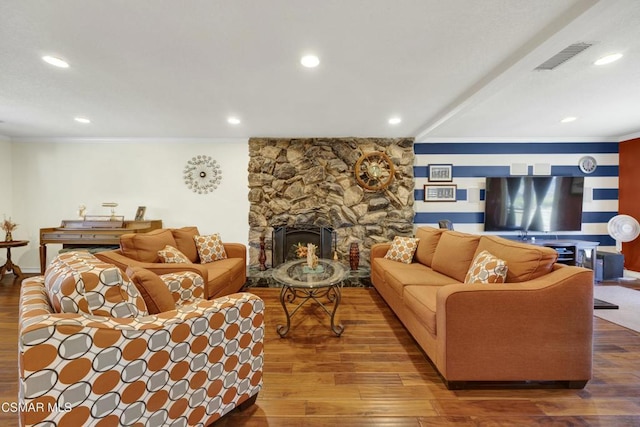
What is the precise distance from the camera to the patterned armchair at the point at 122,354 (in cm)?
88

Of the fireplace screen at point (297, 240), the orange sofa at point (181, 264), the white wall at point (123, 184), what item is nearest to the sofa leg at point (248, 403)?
the orange sofa at point (181, 264)

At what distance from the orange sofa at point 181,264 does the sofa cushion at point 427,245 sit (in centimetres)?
237

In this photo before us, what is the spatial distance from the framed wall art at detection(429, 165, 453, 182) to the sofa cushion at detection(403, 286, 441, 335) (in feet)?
9.00

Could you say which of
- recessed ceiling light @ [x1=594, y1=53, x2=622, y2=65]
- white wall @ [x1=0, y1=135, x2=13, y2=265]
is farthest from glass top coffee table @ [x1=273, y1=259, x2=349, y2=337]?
white wall @ [x1=0, y1=135, x2=13, y2=265]

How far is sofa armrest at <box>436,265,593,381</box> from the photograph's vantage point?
1.65 meters

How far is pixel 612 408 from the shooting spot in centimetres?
154

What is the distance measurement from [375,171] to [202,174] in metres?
3.00

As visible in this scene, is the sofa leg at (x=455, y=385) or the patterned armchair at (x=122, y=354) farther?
the sofa leg at (x=455, y=385)

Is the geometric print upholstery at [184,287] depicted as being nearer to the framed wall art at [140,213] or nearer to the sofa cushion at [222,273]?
the sofa cushion at [222,273]

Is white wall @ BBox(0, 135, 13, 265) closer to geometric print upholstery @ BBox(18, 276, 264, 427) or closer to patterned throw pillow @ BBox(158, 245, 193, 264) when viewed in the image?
patterned throw pillow @ BBox(158, 245, 193, 264)

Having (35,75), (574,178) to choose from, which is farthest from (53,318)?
(574,178)

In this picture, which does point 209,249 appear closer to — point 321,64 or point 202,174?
point 202,174

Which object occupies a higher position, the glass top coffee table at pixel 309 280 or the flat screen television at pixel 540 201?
the flat screen television at pixel 540 201

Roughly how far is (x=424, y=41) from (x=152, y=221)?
4466 millimetres
